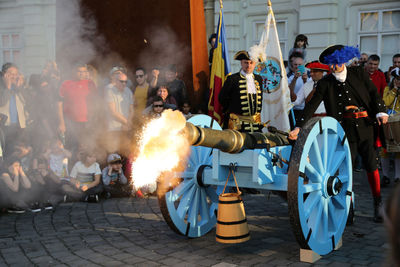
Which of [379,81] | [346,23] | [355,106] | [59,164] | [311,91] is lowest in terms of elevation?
[59,164]

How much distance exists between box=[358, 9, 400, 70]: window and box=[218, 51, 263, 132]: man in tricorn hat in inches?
273

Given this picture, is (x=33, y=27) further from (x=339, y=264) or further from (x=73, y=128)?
(x=339, y=264)

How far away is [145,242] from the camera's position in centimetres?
433

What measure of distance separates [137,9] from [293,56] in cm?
236

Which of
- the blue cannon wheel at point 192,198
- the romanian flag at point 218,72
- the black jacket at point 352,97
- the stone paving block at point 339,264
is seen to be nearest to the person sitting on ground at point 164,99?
the romanian flag at point 218,72

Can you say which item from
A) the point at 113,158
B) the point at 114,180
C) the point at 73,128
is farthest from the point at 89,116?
the point at 114,180

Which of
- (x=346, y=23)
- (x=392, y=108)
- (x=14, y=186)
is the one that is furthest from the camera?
(x=346, y=23)

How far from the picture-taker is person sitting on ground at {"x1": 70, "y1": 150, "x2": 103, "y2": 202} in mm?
6242

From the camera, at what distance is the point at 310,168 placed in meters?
3.70

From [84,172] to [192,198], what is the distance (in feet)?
8.33

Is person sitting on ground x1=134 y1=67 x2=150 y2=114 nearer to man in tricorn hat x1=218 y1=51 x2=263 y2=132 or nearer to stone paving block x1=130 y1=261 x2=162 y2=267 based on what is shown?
man in tricorn hat x1=218 y1=51 x2=263 y2=132

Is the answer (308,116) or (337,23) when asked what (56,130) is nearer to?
(308,116)

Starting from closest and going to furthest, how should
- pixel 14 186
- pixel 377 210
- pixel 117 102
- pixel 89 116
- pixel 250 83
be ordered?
pixel 377 210, pixel 250 83, pixel 14 186, pixel 117 102, pixel 89 116

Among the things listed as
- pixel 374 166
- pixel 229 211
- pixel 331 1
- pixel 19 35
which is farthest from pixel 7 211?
pixel 331 1
